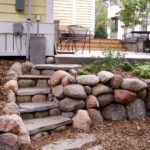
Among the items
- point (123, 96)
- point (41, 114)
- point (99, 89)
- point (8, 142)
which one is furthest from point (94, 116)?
point (8, 142)

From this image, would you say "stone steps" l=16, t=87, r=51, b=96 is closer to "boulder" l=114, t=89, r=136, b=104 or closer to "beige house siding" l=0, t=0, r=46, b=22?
"boulder" l=114, t=89, r=136, b=104

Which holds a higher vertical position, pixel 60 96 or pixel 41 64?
pixel 41 64

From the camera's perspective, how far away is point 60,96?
456 cm

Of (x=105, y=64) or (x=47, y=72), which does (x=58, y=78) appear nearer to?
(x=47, y=72)

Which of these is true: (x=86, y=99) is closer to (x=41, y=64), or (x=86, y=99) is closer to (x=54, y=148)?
(x=54, y=148)

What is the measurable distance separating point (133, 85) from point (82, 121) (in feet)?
2.75

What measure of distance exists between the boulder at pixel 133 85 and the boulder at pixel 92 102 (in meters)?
0.42

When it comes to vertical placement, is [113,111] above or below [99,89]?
below

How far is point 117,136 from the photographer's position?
163 inches

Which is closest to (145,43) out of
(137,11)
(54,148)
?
(137,11)

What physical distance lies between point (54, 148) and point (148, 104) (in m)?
1.73

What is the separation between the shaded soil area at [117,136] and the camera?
3805mm

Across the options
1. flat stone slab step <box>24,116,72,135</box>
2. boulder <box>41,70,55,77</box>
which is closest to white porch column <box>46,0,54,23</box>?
boulder <box>41,70,55,77</box>

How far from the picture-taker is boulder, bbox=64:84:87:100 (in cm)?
444
